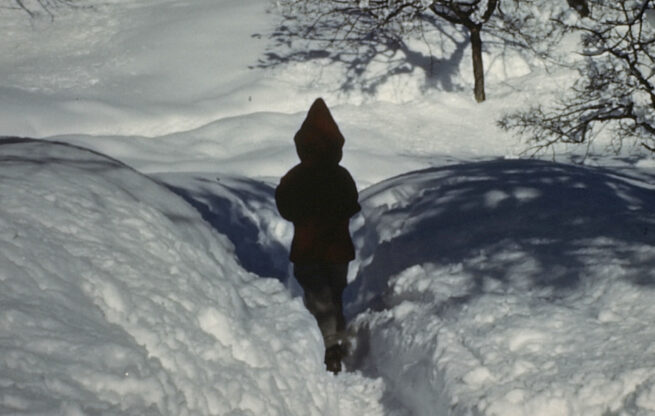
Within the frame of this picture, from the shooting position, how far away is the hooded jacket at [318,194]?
458 centimetres

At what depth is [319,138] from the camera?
15.0 feet

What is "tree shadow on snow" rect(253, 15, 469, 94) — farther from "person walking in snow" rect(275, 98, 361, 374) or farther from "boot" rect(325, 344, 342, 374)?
"boot" rect(325, 344, 342, 374)

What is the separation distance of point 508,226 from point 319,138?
1.41m

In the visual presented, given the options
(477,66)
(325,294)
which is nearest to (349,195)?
(325,294)

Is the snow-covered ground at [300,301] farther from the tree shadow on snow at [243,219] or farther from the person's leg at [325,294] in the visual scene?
the person's leg at [325,294]

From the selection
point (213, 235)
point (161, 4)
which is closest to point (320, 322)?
point (213, 235)

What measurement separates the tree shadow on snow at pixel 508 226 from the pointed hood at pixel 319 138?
39.3 inches

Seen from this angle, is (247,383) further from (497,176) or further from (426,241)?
(497,176)

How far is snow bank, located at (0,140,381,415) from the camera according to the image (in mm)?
2301

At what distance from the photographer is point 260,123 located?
36.5 feet

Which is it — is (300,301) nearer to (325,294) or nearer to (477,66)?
(325,294)

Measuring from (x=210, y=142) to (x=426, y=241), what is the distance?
583 centimetres

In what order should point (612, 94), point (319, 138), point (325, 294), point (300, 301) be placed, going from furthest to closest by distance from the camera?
point (612, 94), point (325, 294), point (319, 138), point (300, 301)

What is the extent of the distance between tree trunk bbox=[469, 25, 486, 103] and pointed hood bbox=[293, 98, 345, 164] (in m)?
9.07
